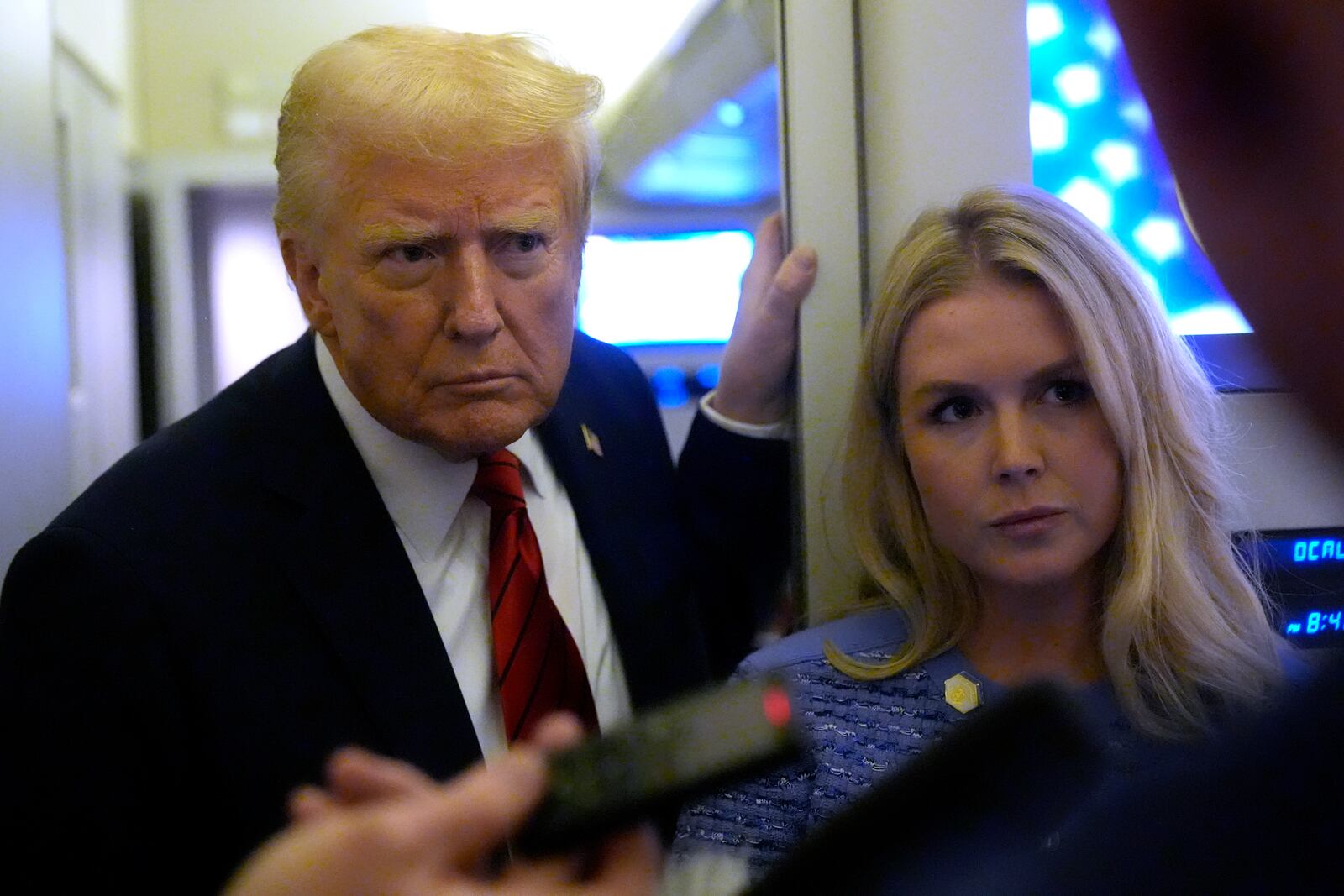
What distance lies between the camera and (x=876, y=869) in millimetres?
373

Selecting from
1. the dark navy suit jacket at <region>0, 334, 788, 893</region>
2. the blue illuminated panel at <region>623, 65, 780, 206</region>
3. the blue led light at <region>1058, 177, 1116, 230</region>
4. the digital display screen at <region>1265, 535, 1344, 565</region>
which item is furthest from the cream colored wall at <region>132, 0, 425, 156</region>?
the digital display screen at <region>1265, 535, 1344, 565</region>

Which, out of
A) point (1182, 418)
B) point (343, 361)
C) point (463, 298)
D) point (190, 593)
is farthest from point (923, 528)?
point (190, 593)

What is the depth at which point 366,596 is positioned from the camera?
1.23 m

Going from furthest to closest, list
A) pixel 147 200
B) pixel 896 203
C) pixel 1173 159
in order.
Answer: pixel 147 200 < pixel 896 203 < pixel 1173 159

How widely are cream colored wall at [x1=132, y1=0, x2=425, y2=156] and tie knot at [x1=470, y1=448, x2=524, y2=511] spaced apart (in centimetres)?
183

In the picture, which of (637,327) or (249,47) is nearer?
(637,327)

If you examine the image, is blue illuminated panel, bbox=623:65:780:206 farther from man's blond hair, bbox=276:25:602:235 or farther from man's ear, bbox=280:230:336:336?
man's ear, bbox=280:230:336:336

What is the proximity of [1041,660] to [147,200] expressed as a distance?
2990mm

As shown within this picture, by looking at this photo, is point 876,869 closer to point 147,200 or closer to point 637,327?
point 637,327

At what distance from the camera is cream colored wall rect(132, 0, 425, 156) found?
3025 millimetres

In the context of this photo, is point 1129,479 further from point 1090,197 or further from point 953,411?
point 1090,197

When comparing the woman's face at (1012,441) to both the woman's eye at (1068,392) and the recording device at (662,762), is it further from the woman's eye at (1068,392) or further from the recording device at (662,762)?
the recording device at (662,762)

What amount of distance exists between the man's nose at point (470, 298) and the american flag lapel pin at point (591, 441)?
0.36m

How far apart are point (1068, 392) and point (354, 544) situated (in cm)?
77
